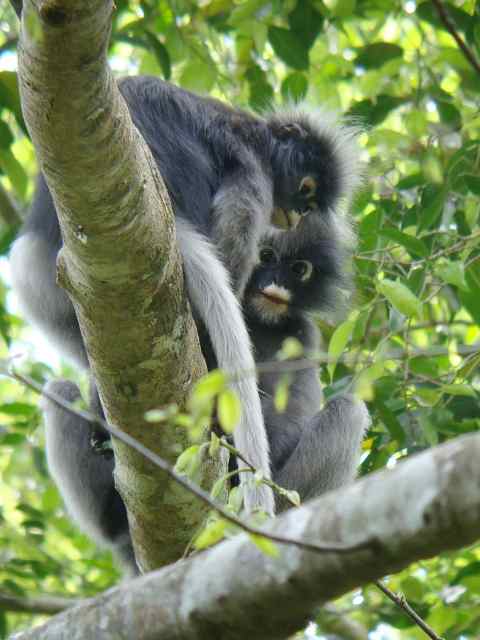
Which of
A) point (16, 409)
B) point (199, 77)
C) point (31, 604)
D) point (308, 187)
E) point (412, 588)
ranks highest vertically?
point (199, 77)

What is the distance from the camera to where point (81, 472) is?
4.23m

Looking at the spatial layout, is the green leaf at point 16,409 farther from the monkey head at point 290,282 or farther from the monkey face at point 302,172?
the monkey face at point 302,172

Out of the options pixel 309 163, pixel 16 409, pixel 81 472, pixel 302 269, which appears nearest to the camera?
pixel 81 472

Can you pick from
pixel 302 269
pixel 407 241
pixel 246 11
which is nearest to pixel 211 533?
pixel 407 241

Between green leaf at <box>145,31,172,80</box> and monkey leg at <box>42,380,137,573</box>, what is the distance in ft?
4.97

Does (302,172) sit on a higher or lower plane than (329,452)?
higher

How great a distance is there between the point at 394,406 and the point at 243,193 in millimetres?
949

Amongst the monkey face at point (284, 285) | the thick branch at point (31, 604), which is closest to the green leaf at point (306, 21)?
the monkey face at point (284, 285)

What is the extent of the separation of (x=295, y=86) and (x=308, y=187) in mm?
493

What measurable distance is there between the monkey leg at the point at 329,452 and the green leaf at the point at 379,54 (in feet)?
5.45

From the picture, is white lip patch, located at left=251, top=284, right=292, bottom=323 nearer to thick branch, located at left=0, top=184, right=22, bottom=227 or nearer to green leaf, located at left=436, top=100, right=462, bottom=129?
green leaf, located at left=436, top=100, right=462, bottom=129

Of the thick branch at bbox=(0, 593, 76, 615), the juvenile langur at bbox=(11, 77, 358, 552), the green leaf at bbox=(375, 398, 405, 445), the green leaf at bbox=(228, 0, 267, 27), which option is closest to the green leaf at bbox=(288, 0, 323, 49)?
the green leaf at bbox=(228, 0, 267, 27)

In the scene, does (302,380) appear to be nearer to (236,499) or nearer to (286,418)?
(286,418)

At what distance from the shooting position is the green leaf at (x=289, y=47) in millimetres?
4629
